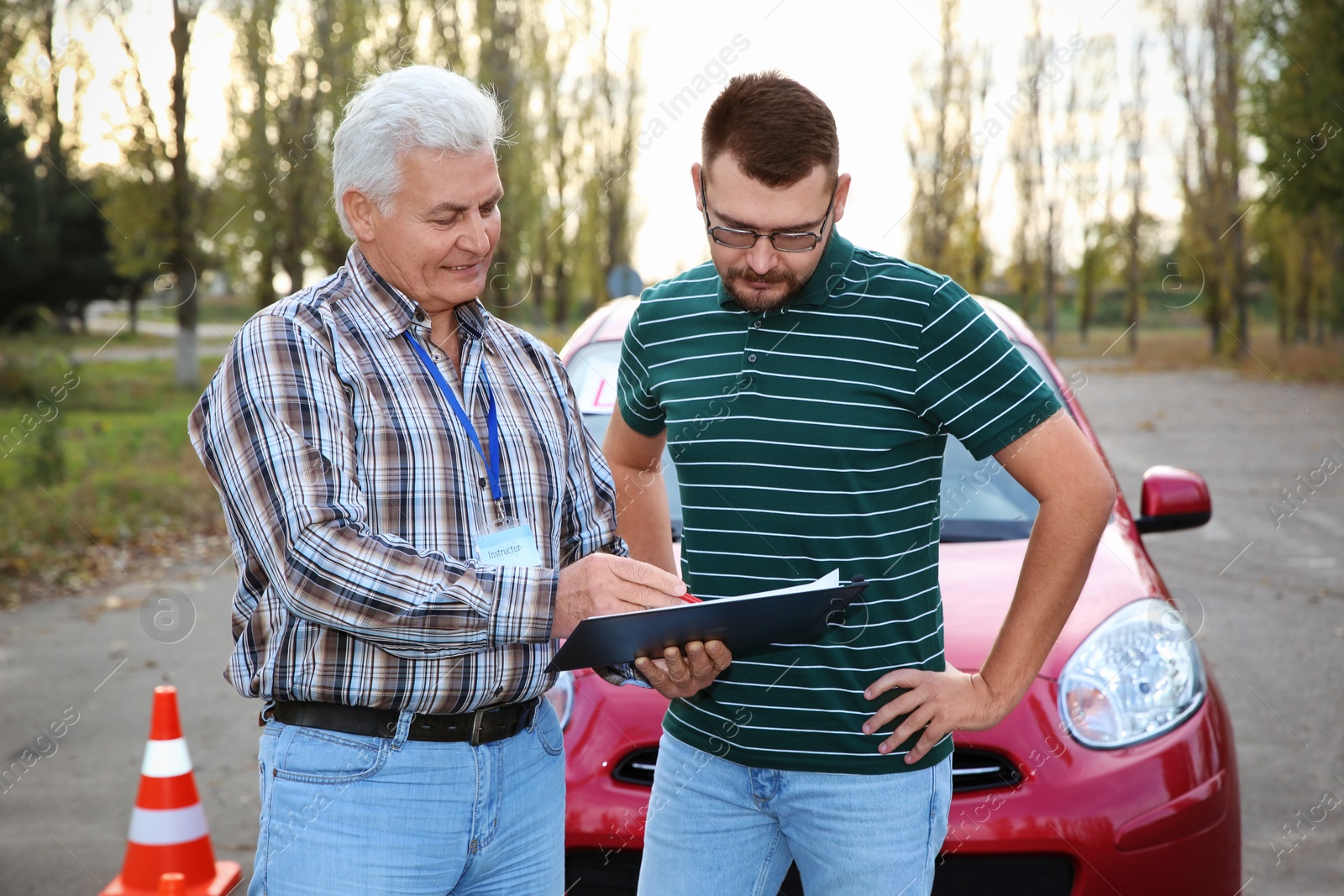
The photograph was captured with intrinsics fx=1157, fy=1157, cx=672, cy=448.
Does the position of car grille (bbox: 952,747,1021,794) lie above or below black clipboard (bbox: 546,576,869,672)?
below

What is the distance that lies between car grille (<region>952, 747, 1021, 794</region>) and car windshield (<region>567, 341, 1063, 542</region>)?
808mm

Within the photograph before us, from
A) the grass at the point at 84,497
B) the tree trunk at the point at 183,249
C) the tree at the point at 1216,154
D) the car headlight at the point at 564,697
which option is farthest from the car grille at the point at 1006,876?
the tree at the point at 1216,154

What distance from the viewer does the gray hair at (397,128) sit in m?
1.77

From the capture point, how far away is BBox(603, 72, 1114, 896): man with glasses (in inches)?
76.2

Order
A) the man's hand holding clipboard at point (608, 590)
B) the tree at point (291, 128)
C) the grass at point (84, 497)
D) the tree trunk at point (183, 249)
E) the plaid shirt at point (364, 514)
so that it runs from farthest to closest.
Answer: the tree trunk at point (183, 249) < the tree at point (291, 128) < the grass at point (84, 497) < the man's hand holding clipboard at point (608, 590) < the plaid shirt at point (364, 514)

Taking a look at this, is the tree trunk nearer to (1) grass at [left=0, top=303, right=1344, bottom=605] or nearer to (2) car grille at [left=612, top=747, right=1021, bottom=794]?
(1) grass at [left=0, top=303, right=1344, bottom=605]

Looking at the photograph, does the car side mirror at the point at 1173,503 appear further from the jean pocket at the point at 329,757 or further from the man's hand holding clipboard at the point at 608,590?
the jean pocket at the point at 329,757

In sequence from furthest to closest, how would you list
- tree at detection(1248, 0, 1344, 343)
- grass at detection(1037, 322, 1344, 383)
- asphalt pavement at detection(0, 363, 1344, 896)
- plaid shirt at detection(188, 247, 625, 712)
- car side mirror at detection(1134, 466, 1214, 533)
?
grass at detection(1037, 322, 1344, 383) < tree at detection(1248, 0, 1344, 343) < asphalt pavement at detection(0, 363, 1344, 896) < car side mirror at detection(1134, 466, 1214, 533) < plaid shirt at detection(188, 247, 625, 712)

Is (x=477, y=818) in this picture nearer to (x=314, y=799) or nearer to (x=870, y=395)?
(x=314, y=799)

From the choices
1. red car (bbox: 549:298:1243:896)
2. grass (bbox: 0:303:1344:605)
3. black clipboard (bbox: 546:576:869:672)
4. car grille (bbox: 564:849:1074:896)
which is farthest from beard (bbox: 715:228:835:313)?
grass (bbox: 0:303:1344:605)

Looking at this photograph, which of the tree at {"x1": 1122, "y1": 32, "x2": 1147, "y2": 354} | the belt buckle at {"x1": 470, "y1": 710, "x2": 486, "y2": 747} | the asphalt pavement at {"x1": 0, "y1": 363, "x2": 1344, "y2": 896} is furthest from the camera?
the tree at {"x1": 1122, "y1": 32, "x2": 1147, "y2": 354}

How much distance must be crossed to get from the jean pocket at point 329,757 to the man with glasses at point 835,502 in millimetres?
501

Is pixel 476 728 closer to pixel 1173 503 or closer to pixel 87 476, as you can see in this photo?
pixel 1173 503

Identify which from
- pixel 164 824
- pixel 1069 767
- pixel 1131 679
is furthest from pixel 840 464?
pixel 164 824
